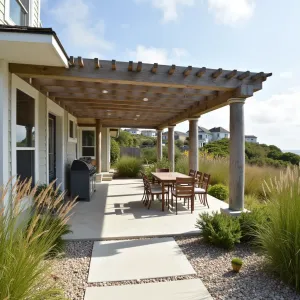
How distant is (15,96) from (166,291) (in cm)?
377

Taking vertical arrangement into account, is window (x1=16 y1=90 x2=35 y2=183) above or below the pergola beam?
below

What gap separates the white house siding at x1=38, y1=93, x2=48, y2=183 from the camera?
5.25 m

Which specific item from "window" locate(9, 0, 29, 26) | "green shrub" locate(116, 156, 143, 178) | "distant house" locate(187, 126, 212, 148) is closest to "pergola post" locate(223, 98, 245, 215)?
"window" locate(9, 0, 29, 26)

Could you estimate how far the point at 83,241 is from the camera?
3879mm

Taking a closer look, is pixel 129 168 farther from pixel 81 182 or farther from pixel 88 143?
pixel 81 182

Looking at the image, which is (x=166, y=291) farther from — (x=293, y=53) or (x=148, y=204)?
(x=293, y=53)

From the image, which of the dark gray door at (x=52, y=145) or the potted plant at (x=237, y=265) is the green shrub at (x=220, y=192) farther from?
the dark gray door at (x=52, y=145)

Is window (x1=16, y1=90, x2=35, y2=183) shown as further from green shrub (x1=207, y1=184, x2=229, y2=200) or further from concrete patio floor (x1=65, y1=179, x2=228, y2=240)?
green shrub (x1=207, y1=184, x2=229, y2=200)

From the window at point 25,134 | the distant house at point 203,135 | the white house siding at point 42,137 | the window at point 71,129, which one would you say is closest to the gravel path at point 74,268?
the window at point 25,134

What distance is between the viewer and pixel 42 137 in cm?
537

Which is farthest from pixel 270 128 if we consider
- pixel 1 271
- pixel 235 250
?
pixel 1 271

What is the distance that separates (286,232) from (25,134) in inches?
180

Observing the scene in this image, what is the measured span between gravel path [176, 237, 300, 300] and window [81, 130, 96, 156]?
9551 mm

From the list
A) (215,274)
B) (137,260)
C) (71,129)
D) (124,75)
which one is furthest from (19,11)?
(215,274)
